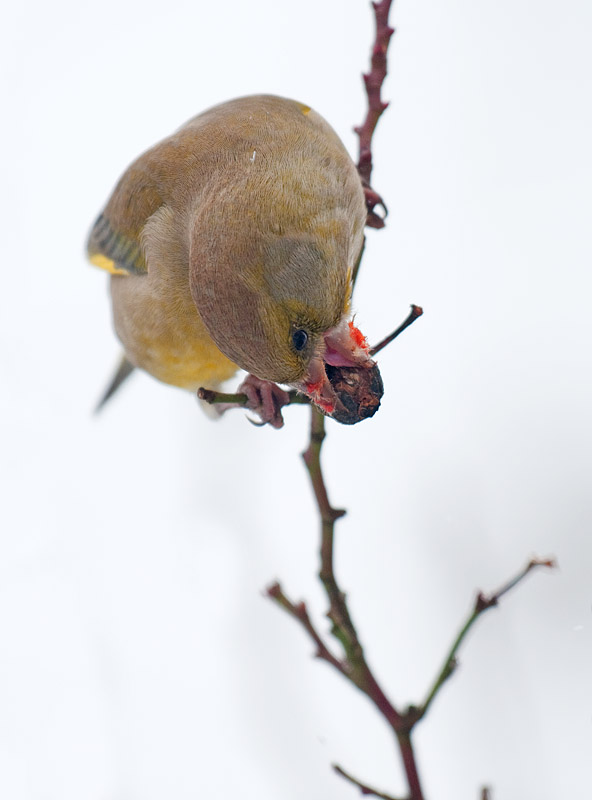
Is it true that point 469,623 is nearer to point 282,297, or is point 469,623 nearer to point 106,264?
point 282,297

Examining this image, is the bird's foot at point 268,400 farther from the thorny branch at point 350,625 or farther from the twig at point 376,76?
the twig at point 376,76

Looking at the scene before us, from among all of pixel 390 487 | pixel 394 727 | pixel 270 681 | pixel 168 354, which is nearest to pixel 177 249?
pixel 168 354

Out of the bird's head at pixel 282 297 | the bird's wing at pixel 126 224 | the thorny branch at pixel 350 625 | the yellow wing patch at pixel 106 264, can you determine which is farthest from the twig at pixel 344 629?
the yellow wing patch at pixel 106 264

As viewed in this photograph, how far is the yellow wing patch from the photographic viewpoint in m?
2.59

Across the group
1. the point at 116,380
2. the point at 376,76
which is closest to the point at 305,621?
the point at 376,76

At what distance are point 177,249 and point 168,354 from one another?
10.3 inches

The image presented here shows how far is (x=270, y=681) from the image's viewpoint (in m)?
3.24

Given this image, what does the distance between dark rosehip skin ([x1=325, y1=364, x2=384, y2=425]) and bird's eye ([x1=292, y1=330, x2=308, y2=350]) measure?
0.06 meters

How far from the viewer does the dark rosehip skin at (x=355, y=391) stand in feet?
5.43

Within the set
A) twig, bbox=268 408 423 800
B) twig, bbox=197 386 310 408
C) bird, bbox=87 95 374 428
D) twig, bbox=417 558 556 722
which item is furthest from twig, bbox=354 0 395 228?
twig, bbox=417 558 556 722

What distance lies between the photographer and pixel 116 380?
11.5 feet

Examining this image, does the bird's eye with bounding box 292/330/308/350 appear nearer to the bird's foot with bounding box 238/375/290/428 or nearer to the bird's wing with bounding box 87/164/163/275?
the bird's foot with bounding box 238/375/290/428

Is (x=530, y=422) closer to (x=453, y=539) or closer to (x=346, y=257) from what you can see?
(x=453, y=539)

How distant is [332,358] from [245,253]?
0.26 metres
